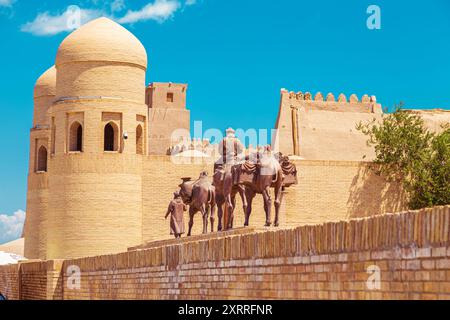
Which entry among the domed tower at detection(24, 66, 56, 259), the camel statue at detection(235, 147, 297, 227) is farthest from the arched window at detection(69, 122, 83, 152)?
the camel statue at detection(235, 147, 297, 227)

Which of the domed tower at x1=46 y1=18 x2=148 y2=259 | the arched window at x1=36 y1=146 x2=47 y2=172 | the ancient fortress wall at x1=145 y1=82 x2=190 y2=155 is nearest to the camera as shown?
the domed tower at x1=46 y1=18 x2=148 y2=259

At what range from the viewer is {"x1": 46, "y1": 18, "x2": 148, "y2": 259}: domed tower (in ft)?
101

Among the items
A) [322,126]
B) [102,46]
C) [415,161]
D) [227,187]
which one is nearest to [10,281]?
[102,46]

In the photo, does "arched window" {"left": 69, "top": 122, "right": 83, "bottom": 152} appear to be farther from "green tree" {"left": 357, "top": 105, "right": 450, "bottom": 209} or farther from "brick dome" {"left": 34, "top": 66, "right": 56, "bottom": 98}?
"green tree" {"left": 357, "top": 105, "right": 450, "bottom": 209}

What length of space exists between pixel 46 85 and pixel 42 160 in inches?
131

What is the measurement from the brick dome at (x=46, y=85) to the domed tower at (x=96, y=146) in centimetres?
723

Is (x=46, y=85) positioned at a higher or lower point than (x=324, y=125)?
higher

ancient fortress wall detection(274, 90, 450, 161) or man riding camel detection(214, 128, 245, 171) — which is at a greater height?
ancient fortress wall detection(274, 90, 450, 161)

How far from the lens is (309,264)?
9742 millimetres

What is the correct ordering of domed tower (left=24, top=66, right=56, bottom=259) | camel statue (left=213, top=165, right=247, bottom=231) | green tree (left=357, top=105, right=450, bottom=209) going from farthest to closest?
domed tower (left=24, top=66, right=56, bottom=259)
green tree (left=357, top=105, right=450, bottom=209)
camel statue (left=213, top=165, right=247, bottom=231)

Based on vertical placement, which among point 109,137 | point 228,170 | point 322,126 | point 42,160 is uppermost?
point 322,126

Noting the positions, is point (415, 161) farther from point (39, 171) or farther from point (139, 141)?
point (39, 171)
